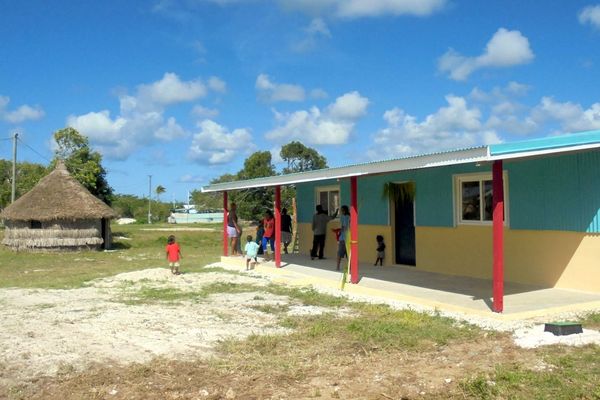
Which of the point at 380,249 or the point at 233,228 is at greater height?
the point at 233,228

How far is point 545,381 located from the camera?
5383 millimetres

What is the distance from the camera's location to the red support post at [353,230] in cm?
1145

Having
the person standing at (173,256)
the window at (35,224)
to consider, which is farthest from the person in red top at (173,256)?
the window at (35,224)

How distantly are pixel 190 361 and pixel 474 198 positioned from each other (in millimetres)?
7645

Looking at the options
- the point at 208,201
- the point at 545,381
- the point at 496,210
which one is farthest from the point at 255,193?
the point at 208,201

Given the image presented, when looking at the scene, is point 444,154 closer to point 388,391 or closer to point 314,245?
point 388,391

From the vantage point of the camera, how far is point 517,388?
5250 mm

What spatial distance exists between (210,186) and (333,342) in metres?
11.9

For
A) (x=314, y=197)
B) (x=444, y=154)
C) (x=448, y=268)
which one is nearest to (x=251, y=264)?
(x=314, y=197)

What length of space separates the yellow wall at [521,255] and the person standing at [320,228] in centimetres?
336

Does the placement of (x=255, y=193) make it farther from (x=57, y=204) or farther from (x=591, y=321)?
(x=591, y=321)

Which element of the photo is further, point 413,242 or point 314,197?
point 314,197

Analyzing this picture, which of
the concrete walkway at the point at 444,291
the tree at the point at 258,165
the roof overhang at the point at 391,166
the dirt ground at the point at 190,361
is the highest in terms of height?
the tree at the point at 258,165

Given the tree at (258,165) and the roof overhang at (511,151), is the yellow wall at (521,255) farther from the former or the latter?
the tree at (258,165)
